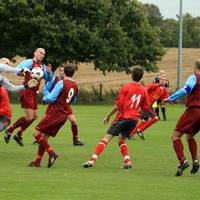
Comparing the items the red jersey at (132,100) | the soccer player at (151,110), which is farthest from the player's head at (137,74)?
the soccer player at (151,110)

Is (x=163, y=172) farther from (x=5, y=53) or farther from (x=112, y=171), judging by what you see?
(x=5, y=53)

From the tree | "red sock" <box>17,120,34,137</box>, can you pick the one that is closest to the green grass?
"red sock" <box>17,120,34,137</box>

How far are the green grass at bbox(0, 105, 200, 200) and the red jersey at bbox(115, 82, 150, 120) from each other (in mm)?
989

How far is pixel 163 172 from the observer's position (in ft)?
42.1

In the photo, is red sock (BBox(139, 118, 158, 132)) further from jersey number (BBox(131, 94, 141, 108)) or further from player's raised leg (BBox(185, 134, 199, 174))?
player's raised leg (BBox(185, 134, 199, 174))

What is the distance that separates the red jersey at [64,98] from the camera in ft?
43.9

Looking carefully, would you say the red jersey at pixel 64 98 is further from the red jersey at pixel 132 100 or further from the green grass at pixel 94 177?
the green grass at pixel 94 177

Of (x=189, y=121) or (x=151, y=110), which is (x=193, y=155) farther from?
(x=151, y=110)

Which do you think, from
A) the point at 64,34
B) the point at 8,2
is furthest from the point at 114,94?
the point at 8,2

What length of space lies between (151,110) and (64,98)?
22.8 feet

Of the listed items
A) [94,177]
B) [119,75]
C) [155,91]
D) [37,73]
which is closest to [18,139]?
[37,73]

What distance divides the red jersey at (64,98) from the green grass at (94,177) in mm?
1012

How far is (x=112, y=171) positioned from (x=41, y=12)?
124 ft

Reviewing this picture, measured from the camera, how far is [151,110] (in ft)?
65.9
